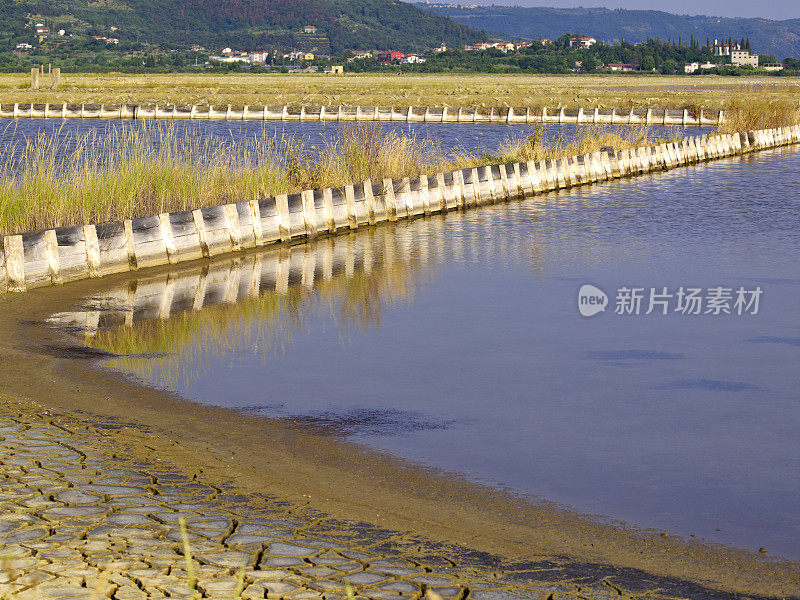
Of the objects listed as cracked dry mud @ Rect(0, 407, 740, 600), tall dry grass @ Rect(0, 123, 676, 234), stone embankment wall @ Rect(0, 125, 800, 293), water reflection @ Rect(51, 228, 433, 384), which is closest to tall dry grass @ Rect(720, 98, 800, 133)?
stone embankment wall @ Rect(0, 125, 800, 293)

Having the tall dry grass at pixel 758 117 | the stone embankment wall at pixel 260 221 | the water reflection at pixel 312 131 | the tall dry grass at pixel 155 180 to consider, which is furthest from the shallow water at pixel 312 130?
the tall dry grass at pixel 155 180

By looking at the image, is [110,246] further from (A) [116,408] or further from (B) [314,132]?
(B) [314,132]

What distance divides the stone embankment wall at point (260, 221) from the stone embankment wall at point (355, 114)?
28.3m

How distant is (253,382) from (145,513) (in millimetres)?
4293

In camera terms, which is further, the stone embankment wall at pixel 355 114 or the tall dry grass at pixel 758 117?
the stone embankment wall at pixel 355 114

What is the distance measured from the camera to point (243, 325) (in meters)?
13.9

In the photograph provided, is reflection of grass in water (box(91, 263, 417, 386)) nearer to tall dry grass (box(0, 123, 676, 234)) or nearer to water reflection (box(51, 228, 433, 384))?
water reflection (box(51, 228, 433, 384))

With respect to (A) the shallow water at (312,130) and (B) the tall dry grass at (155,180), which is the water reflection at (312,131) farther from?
(B) the tall dry grass at (155,180)

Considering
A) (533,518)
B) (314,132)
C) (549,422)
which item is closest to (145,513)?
(533,518)

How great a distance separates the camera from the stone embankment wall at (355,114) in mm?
59719

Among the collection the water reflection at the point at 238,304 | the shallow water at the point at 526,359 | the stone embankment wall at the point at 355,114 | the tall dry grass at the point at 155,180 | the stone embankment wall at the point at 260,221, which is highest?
the stone embankment wall at the point at 355,114

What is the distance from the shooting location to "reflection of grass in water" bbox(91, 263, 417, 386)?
12039 mm

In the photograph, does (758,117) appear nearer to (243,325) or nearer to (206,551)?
(243,325)

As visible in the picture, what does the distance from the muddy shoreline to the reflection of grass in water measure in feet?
2.73
